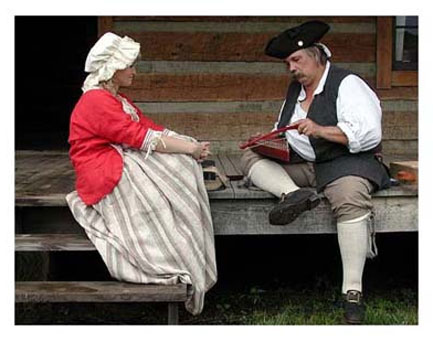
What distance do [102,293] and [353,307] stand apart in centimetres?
103

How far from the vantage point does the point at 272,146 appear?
3.87m

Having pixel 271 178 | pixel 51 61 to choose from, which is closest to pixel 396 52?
pixel 271 178

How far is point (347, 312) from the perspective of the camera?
11.6ft

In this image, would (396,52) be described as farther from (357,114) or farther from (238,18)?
(357,114)

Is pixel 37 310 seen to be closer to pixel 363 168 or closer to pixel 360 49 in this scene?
pixel 363 168

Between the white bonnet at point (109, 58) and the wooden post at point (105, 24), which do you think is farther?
the wooden post at point (105, 24)

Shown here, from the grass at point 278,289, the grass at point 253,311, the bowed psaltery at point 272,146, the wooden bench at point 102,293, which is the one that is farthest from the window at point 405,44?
the wooden bench at point 102,293

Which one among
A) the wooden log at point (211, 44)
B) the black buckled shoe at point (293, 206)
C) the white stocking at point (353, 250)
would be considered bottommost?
the white stocking at point (353, 250)

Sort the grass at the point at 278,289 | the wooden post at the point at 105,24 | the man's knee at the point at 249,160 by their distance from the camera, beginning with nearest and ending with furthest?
the man's knee at the point at 249,160, the grass at the point at 278,289, the wooden post at the point at 105,24

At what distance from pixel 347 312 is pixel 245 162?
89 centimetres

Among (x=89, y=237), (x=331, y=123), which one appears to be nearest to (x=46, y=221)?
(x=89, y=237)

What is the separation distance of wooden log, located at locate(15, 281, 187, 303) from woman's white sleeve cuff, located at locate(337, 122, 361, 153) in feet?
3.04

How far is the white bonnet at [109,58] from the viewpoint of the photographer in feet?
11.7

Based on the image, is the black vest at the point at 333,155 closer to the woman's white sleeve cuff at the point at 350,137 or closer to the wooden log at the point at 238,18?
the woman's white sleeve cuff at the point at 350,137
